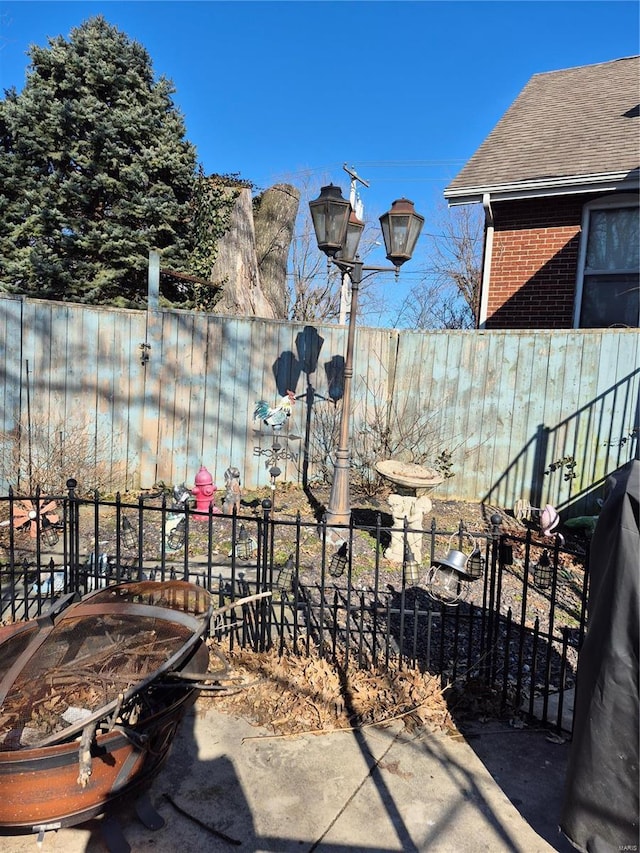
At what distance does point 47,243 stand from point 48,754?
12.8 metres

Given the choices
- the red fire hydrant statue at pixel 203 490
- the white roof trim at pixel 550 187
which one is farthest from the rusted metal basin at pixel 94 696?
the white roof trim at pixel 550 187

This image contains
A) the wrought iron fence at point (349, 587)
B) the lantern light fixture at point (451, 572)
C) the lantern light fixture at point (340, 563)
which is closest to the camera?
the wrought iron fence at point (349, 587)

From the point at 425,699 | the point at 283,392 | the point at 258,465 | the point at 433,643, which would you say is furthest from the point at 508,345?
the point at 425,699

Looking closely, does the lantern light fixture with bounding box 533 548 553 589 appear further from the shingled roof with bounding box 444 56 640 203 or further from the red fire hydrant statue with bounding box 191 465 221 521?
the shingled roof with bounding box 444 56 640 203

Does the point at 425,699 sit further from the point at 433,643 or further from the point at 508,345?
the point at 508,345

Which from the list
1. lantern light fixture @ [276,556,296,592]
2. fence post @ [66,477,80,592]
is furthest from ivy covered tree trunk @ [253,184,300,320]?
fence post @ [66,477,80,592]

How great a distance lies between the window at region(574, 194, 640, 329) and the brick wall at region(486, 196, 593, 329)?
0.50 ft

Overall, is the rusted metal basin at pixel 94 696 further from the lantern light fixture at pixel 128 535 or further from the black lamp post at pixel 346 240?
the black lamp post at pixel 346 240

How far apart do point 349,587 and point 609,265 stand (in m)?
6.92

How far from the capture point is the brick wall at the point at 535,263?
7895 millimetres

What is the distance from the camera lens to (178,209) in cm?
1239

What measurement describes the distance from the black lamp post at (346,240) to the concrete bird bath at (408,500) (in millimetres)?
529

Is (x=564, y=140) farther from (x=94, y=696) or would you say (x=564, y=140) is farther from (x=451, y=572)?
(x=94, y=696)

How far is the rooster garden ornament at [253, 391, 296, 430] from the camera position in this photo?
705 centimetres
